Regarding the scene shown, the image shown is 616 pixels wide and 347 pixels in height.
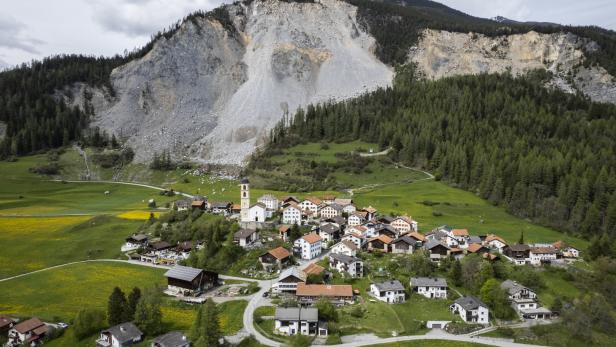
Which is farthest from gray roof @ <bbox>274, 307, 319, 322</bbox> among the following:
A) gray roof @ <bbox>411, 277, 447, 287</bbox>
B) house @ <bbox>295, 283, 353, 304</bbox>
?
gray roof @ <bbox>411, 277, 447, 287</bbox>

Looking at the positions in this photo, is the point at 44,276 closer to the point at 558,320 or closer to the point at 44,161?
the point at 558,320

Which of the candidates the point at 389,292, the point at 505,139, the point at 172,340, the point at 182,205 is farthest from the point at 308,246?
the point at 505,139

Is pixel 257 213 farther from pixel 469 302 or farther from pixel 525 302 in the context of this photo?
pixel 525 302

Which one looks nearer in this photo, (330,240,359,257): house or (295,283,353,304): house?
(295,283,353,304): house

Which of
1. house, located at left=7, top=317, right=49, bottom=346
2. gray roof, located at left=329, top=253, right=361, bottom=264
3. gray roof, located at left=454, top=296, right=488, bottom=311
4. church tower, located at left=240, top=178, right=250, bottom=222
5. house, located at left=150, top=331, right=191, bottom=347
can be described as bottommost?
house, located at left=7, top=317, right=49, bottom=346

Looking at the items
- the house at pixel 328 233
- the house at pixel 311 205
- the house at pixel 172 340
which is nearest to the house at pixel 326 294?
the house at pixel 172 340

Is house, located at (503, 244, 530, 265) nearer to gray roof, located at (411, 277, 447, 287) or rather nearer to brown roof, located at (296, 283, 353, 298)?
gray roof, located at (411, 277, 447, 287)
